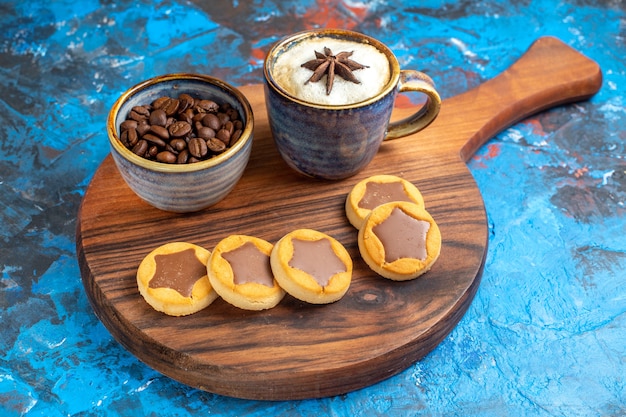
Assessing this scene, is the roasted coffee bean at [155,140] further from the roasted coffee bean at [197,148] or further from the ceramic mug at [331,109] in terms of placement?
the ceramic mug at [331,109]

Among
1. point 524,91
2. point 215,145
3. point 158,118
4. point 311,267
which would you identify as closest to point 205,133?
point 215,145

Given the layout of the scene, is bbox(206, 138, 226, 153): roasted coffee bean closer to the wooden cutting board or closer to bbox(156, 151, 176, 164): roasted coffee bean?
bbox(156, 151, 176, 164): roasted coffee bean

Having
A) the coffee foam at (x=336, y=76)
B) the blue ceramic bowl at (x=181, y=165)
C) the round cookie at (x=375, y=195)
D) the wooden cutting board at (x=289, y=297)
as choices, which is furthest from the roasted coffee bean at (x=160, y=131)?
the round cookie at (x=375, y=195)

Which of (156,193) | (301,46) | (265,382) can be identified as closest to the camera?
(265,382)

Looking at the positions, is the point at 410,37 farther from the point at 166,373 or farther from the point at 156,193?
the point at 166,373

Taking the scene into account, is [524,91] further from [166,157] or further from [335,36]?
[166,157]

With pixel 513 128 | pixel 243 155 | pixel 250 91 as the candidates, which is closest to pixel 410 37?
pixel 513 128

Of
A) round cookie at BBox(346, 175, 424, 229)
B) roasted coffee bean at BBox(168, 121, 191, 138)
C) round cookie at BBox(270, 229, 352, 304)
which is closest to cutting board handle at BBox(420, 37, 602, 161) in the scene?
round cookie at BBox(346, 175, 424, 229)
